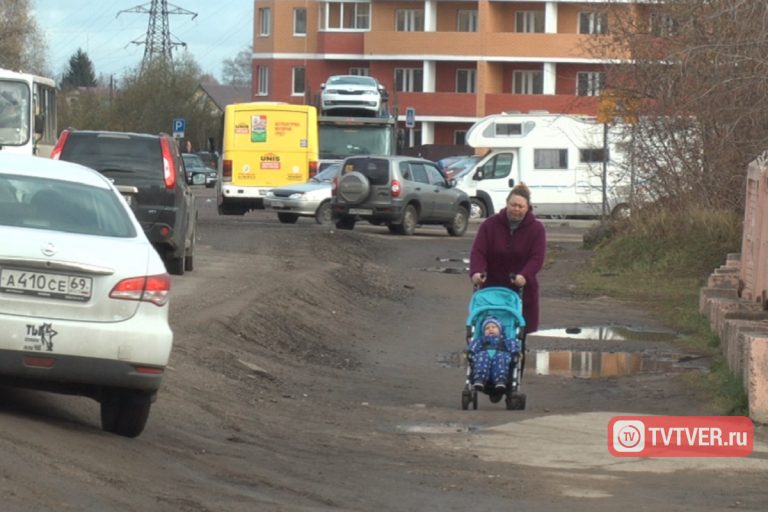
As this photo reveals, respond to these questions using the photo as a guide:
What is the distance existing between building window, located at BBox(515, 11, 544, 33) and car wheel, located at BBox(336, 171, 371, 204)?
48.9 meters

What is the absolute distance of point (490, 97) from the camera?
263 feet

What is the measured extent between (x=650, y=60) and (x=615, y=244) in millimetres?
3184

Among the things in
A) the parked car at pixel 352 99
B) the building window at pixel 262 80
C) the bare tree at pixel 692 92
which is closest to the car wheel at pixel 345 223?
the bare tree at pixel 692 92

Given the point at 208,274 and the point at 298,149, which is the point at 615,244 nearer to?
the point at 208,274

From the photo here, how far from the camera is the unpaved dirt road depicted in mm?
8023

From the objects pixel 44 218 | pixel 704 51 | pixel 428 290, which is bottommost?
pixel 428 290

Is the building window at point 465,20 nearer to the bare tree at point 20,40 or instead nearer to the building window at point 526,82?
the building window at point 526,82

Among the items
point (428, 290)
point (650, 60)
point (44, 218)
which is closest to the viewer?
point (44, 218)

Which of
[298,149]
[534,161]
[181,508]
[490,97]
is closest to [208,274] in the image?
[181,508]

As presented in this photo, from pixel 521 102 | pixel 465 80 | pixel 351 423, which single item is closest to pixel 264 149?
pixel 351 423

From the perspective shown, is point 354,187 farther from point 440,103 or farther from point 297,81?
point 297,81

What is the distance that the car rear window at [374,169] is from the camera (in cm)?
3456

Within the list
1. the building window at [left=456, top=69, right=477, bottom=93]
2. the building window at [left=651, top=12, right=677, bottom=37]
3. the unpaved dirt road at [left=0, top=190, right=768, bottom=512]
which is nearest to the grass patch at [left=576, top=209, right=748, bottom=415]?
the unpaved dirt road at [left=0, top=190, right=768, bottom=512]

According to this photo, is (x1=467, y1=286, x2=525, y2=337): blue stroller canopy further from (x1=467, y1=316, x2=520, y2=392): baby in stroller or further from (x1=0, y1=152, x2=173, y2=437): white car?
(x1=0, y1=152, x2=173, y2=437): white car
